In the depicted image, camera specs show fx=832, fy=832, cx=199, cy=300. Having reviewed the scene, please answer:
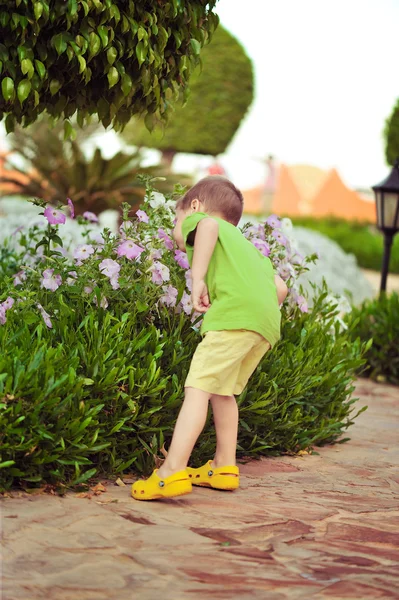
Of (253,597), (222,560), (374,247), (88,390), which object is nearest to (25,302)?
(88,390)

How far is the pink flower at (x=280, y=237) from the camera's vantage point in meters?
5.34

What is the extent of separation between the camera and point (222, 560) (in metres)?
2.94

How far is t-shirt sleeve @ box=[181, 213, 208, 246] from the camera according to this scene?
3788mm

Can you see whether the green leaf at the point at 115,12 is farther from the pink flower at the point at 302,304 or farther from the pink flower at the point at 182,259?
the pink flower at the point at 302,304

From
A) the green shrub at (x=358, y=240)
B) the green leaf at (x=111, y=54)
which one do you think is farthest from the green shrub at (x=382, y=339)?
the green shrub at (x=358, y=240)

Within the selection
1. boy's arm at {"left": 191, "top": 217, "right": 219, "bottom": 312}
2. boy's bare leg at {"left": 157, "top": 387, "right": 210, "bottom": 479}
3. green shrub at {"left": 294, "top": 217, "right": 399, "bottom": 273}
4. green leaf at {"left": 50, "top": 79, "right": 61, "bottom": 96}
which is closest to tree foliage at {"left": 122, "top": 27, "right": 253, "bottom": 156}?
green shrub at {"left": 294, "top": 217, "right": 399, "bottom": 273}

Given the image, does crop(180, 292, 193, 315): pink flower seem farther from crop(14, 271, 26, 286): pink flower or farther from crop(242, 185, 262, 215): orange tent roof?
crop(242, 185, 262, 215): orange tent roof

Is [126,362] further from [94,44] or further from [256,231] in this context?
[94,44]

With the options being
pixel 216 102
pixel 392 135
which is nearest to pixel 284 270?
pixel 216 102

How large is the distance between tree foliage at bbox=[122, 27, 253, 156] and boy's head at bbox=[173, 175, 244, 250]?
16.4 meters

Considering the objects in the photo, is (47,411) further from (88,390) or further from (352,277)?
(352,277)

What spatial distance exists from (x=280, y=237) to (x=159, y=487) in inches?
88.9

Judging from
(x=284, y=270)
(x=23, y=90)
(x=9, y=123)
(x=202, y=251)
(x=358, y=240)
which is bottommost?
(x=284, y=270)

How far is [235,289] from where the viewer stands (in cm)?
375
